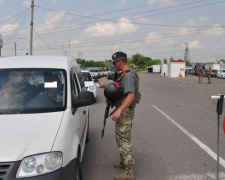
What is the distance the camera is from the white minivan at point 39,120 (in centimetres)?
284

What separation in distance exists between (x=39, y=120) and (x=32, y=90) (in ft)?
2.47

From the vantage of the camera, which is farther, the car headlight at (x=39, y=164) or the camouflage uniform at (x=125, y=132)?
the camouflage uniform at (x=125, y=132)

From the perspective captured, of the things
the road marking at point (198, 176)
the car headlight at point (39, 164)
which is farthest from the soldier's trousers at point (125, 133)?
the car headlight at point (39, 164)

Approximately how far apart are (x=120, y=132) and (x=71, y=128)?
3.35 ft

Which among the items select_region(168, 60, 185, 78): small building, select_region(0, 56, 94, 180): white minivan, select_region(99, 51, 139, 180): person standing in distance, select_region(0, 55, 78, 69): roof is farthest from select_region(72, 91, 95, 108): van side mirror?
select_region(168, 60, 185, 78): small building

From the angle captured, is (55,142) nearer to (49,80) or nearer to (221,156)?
(49,80)

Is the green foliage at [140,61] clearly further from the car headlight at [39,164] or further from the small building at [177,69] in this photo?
the car headlight at [39,164]

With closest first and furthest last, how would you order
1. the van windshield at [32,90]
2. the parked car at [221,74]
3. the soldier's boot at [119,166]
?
the van windshield at [32,90], the soldier's boot at [119,166], the parked car at [221,74]

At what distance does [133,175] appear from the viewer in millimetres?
4332

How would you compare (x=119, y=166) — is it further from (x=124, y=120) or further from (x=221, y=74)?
(x=221, y=74)

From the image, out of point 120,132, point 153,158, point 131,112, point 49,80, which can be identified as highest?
point 49,80

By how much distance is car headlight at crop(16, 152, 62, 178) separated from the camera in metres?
2.80

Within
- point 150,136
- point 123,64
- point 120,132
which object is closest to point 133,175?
point 120,132

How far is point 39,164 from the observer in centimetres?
287
